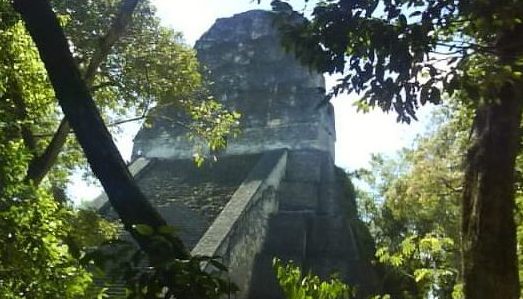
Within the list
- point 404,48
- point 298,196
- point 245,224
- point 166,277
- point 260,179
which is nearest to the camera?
point 166,277

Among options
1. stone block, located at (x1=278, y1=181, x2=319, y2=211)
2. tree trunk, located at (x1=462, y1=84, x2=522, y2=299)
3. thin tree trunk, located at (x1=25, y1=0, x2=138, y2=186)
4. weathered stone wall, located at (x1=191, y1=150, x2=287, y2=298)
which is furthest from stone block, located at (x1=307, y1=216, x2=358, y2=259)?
tree trunk, located at (x1=462, y1=84, x2=522, y2=299)

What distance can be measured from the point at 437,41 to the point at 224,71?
1742 cm

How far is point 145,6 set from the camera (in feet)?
29.1

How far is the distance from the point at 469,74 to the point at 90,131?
196cm

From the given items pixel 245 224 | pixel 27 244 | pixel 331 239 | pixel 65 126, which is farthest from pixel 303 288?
pixel 331 239

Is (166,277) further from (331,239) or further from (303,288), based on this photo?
(331,239)

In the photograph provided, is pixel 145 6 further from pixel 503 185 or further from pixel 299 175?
pixel 299 175

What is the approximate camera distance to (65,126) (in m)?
6.70

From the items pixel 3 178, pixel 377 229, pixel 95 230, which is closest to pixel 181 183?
pixel 377 229

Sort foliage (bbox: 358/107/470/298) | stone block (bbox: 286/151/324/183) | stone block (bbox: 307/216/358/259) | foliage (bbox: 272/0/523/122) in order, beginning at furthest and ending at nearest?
stone block (bbox: 286/151/324/183)
stone block (bbox: 307/216/358/259)
foliage (bbox: 358/107/470/298)
foliage (bbox: 272/0/523/122)

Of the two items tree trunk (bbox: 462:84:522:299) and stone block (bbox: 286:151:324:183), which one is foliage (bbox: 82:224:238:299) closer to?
tree trunk (bbox: 462:84:522:299)

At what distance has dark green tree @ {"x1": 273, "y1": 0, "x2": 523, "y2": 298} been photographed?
2770 millimetres

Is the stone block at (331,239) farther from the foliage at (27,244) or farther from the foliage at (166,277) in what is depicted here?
the foliage at (166,277)

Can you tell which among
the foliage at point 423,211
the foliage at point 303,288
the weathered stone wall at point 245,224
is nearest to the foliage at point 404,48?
the foliage at point 303,288
